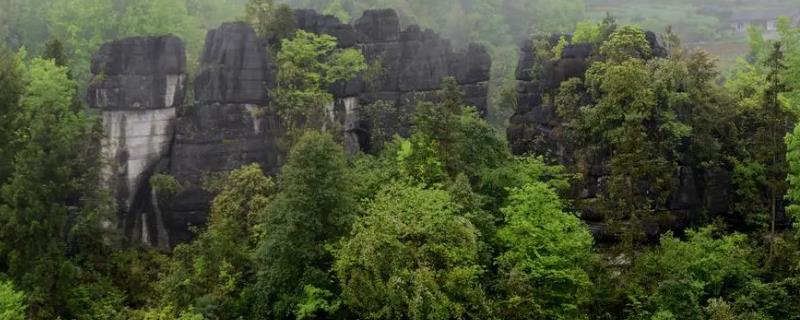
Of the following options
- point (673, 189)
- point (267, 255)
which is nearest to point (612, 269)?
point (673, 189)

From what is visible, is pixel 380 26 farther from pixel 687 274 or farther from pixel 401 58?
pixel 687 274

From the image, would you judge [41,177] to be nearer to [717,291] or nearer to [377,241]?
[377,241]

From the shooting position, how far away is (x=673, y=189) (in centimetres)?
3183

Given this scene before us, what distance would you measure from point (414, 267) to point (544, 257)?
4938 millimetres

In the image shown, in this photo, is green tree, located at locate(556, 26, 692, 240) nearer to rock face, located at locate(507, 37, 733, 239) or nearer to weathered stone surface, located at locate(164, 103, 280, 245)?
rock face, located at locate(507, 37, 733, 239)

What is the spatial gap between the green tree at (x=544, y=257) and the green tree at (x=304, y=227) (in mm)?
5696

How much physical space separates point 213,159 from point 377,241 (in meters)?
16.2

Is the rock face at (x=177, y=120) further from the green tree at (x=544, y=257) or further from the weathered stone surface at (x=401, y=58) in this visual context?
the green tree at (x=544, y=257)

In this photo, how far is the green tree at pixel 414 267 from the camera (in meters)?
23.4

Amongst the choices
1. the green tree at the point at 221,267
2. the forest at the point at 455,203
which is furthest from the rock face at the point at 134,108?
the green tree at the point at 221,267

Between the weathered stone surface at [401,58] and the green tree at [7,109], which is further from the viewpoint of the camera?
the weathered stone surface at [401,58]

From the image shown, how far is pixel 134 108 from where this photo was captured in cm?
3766

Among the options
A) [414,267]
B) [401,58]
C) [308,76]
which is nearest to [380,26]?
[401,58]

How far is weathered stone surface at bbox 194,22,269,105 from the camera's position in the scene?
3816cm
